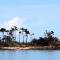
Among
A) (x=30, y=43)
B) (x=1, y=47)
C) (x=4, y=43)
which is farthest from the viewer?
(x=30, y=43)

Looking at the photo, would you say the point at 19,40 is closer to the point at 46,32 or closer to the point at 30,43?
the point at 30,43

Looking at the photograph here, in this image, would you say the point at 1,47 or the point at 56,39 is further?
the point at 56,39

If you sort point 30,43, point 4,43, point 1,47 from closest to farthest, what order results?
point 1,47
point 4,43
point 30,43

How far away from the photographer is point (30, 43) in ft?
447

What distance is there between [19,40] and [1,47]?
16.7 meters

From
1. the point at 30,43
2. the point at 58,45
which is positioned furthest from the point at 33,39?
the point at 58,45

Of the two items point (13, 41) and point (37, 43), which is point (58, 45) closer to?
point (37, 43)

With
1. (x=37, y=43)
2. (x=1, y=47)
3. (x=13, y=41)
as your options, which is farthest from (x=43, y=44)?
(x=1, y=47)

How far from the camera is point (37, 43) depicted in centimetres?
13500

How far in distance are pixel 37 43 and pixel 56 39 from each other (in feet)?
28.9

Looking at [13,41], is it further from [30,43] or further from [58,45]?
[58,45]

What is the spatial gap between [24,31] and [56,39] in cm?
1443

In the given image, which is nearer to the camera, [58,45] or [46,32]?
[58,45]

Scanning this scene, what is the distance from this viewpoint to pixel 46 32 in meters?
141
